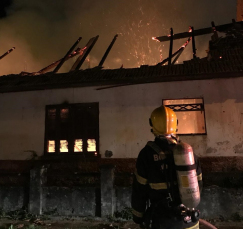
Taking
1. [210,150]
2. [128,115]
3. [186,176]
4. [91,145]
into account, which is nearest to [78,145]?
[91,145]

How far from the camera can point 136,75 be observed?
7.07 metres

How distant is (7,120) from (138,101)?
486 cm

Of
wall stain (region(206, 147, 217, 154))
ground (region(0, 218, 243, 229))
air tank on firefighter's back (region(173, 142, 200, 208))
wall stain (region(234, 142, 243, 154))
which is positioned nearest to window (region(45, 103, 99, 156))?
ground (region(0, 218, 243, 229))

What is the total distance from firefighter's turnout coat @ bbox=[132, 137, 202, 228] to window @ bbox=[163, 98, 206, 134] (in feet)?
16.1

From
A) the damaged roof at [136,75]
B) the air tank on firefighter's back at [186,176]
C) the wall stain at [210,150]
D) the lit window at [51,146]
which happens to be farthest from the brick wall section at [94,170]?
the air tank on firefighter's back at [186,176]

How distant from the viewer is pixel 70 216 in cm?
492

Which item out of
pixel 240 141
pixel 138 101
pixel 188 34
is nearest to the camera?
pixel 240 141

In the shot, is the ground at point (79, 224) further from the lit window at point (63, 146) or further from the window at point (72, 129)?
the lit window at point (63, 146)

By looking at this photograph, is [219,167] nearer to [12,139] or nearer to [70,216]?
[70,216]

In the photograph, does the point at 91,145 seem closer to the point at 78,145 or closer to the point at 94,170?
the point at 78,145

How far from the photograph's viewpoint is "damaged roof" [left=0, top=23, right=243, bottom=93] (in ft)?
21.3

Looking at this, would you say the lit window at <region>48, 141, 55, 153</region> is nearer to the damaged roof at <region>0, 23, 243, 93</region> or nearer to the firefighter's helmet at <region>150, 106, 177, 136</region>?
the damaged roof at <region>0, 23, 243, 93</region>

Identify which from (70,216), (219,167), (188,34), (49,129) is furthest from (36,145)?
(188,34)

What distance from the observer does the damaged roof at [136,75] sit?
6.48 metres
